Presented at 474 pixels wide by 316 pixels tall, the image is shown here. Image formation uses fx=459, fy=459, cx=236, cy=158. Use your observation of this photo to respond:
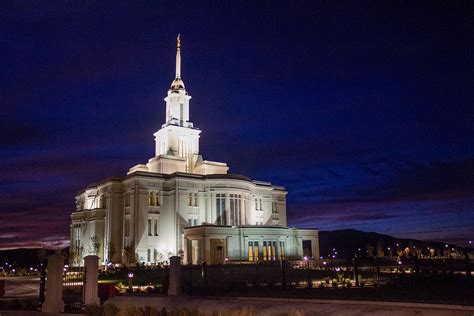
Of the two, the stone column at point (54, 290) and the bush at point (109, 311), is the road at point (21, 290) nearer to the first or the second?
the stone column at point (54, 290)

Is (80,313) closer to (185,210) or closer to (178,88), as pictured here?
(185,210)

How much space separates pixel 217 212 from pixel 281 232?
31.5ft

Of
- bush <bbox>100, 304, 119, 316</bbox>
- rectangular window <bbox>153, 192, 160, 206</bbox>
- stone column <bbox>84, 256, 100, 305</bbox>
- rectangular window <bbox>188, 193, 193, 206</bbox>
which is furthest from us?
rectangular window <bbox>188, 193, 193, 206</bbox>

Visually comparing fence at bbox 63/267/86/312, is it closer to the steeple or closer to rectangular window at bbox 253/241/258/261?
rectangular window at bbox 253/241/258/261

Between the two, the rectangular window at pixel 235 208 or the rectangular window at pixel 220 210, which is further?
the rectangular window at pixel 235 208

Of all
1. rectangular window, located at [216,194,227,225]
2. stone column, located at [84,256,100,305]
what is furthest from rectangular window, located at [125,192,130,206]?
stone column, located at [84,256,100,305]

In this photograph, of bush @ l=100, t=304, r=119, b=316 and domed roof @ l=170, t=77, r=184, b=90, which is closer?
bush @ l=100, t=304, r=119, b=316

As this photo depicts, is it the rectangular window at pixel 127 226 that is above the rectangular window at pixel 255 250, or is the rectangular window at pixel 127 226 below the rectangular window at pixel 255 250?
above

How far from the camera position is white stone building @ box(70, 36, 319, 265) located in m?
58.4

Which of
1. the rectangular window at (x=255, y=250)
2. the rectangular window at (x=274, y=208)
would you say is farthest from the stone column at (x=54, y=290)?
the rectangular window at (x=274, y=208)

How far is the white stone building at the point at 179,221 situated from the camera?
58.4m

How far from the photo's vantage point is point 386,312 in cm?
1255

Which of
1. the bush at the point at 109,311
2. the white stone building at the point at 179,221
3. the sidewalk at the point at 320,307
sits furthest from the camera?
the white stone building at the point at 179,221

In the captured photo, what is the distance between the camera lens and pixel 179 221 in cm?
6319
